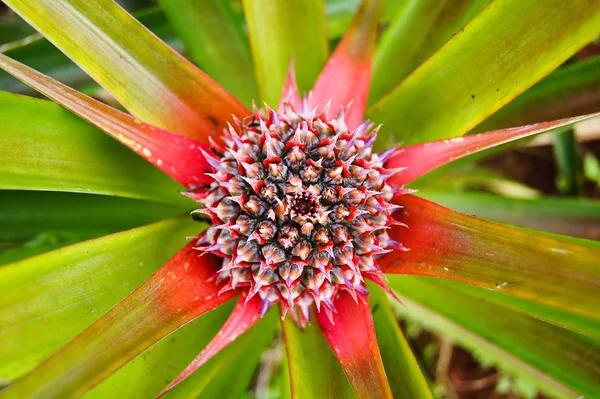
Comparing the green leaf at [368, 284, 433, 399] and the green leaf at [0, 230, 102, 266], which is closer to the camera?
the green leaf at [368, 284, 433, 399]

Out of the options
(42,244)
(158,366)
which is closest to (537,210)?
(158,366)

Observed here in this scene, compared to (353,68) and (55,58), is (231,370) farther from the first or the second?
(55,58)

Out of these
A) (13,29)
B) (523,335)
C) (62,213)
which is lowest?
(523,335)

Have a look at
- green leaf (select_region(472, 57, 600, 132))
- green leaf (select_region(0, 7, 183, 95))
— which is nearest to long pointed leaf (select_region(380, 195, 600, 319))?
green leaf (select_region(472, 57, 600, 132))

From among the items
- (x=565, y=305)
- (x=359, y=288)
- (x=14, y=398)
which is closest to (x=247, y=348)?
(x=359, y=288)

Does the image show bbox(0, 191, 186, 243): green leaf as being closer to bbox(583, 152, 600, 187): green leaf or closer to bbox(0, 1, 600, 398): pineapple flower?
bbox(0, 1, 600, 398): pineapple flower

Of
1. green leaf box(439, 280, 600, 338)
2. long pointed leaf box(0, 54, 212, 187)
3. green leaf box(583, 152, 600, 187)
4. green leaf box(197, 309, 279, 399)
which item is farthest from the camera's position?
green leaf box(583, 152, 600, 187)
